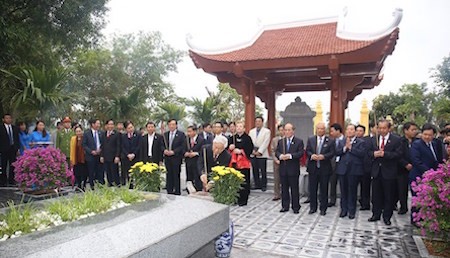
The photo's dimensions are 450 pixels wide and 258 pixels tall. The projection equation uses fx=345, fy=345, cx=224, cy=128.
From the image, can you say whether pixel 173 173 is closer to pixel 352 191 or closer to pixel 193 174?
pixel 193 174

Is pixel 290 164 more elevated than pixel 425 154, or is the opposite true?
pixel 425 154

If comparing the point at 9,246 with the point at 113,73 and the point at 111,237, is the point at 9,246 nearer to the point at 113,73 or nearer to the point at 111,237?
the point at 111,237

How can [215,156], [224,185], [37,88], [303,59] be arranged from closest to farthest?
[224,185]
[215,156]
[37,88]
[303,59]

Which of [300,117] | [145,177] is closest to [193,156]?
[145,177]

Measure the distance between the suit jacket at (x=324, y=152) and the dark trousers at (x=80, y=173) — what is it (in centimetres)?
498

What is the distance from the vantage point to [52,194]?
5695mm

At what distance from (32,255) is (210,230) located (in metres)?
1.63

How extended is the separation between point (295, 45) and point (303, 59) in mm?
1015

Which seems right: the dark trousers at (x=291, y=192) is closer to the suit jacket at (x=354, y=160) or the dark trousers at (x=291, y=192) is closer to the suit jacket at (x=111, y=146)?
the suit jacket at (x=354, y=160)

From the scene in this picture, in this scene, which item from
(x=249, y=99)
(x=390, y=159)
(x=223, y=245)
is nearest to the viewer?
(x=223, y=245)

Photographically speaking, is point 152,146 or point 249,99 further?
point 249,99

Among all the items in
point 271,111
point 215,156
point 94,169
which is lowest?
point 94,169

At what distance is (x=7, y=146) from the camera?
744cm

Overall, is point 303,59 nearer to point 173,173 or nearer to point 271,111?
point 271,111
